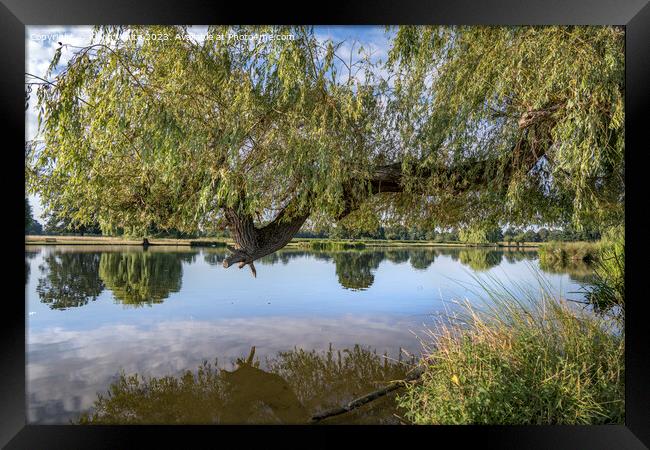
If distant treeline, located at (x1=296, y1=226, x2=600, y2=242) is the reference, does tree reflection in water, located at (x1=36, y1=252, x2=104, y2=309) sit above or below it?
below

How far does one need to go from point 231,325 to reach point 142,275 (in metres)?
2.08

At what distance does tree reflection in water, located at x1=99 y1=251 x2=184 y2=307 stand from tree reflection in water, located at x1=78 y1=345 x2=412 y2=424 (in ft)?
5.58

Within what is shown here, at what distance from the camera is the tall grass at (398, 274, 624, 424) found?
241 cm

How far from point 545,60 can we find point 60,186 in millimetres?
3911

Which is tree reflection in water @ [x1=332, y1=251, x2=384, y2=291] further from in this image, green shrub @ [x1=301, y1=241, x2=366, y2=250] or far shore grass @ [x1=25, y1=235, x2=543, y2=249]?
far shore grass @ [x1=25, y1=235, x2=543, y2=249]

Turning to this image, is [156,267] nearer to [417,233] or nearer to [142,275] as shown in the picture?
[142,275]

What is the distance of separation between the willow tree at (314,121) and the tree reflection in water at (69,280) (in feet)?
4.80

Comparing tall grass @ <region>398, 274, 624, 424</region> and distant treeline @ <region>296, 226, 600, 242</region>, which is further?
distant treeline @ <region>296, 226, 600, 242</region>

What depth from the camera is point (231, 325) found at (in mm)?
5121

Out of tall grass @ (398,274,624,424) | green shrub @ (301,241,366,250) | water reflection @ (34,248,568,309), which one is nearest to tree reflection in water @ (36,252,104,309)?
water reflection @ (34,248,568,309)

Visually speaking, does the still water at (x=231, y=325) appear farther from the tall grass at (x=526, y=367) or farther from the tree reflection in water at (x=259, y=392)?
the tall grass at (x=526, y=367)
